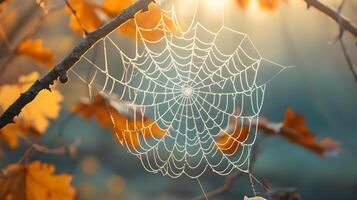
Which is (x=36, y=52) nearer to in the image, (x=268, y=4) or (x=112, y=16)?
(x=112, y=16)

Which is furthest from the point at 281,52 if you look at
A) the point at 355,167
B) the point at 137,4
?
the point at 137,4

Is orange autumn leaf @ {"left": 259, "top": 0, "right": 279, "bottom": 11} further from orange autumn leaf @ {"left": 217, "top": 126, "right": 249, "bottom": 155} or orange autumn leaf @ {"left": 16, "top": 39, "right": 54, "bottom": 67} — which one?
orange autumn leaf @ {"left": 16, "top": 39, "right": 54, "bottom": 67}

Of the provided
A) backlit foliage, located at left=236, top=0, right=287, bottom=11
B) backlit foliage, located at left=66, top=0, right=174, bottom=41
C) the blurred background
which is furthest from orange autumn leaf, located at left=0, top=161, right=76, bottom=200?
the blurred background

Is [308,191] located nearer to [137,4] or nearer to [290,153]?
[290,153]

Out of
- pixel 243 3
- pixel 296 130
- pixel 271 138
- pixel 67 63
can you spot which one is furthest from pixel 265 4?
pixel 271 138

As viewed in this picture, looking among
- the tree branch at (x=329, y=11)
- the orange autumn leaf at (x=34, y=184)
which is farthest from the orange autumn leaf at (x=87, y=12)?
the tree branch at (x=329, y=11)
